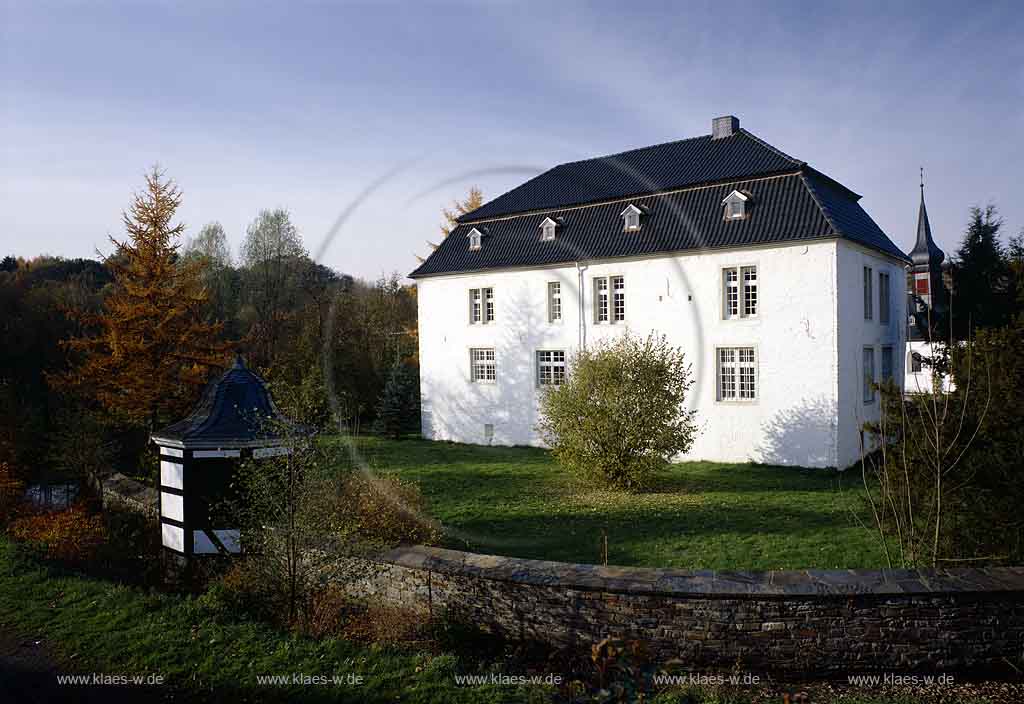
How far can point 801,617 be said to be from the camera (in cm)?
674

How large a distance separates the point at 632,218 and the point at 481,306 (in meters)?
6.19

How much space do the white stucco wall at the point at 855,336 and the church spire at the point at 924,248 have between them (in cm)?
2375

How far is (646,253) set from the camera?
2070 centimetres

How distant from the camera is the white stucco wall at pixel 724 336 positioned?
1834 centimetres

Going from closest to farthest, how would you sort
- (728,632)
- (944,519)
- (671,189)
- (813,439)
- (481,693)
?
(481,693)
(728,632)
(944,519)
(813,439)
(671,189)

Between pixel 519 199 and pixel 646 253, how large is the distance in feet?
22.0

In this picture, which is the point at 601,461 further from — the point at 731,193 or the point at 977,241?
the point at 977,241

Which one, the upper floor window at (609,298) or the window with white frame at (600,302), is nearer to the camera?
the upper floor window at (609,298)

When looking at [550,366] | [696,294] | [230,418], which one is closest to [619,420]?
[696,294]

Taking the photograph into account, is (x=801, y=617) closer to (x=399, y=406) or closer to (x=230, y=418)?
(x=230, y=418)

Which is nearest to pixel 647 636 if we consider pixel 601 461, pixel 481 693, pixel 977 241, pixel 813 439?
pixel 481 693

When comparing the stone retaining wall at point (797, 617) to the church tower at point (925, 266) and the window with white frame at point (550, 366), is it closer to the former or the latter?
the window with white frame at point (550, 366)
